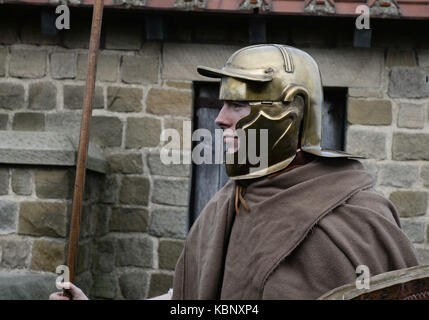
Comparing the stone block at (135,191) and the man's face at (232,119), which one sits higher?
the man's face at (232,119)

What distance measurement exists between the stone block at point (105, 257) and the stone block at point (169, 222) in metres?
0.32

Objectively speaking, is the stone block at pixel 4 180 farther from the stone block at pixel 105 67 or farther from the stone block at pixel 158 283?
the stone block at pixel 158 283

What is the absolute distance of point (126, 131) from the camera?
3.85 metres

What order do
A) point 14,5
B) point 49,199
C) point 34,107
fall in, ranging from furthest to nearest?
1. point 34,107
2. point 14,5
3. point 49,199

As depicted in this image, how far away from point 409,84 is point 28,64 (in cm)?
272

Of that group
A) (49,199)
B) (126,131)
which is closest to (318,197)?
(49,199)

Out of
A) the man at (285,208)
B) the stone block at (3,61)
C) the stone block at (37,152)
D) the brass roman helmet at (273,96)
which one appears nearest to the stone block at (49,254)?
the stone block at (37,152)

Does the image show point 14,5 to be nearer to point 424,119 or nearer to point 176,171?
point 176,171

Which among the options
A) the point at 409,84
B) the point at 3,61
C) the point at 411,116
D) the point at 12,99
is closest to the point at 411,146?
the point at 411,116

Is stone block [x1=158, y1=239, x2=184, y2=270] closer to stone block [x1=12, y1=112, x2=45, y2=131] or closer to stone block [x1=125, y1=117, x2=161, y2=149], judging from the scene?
stone block [x1=125, y1=117, x2=161, y2=149]

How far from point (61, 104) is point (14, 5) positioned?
2.41 ft

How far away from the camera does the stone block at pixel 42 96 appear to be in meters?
3.87

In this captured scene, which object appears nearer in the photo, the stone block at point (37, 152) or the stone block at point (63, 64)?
the stone block at point (37, 152)

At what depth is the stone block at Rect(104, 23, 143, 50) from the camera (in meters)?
3.87
